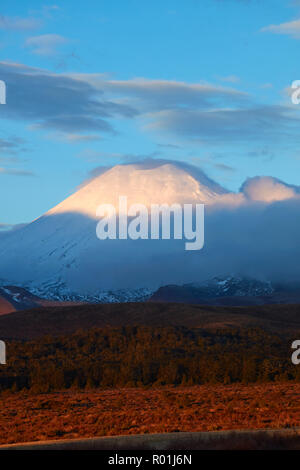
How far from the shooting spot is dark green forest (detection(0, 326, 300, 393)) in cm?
2612

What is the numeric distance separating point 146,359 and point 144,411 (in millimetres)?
12527

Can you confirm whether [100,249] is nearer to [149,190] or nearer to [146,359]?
[149,190]

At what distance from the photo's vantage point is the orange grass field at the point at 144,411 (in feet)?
49.7

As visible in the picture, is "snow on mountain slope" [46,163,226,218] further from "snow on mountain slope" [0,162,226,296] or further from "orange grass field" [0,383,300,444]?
"orange grass field" [0,383,300,444]

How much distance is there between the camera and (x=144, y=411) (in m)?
18.1

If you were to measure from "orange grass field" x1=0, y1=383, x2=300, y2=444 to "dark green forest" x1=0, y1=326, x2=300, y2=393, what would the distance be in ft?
6.27

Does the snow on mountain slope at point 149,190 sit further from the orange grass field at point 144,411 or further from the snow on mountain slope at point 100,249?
the orange grass field at point 144,411

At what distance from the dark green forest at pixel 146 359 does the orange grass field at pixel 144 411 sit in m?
1.91

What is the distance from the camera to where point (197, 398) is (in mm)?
20359

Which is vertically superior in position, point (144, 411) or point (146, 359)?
point (146, 359)

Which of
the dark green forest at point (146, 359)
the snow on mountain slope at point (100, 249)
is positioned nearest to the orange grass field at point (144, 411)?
the dark green forest at point (146, 359)

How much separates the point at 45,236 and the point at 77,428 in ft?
596

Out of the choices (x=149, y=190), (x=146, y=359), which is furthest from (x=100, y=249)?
(x=146, y=359)
